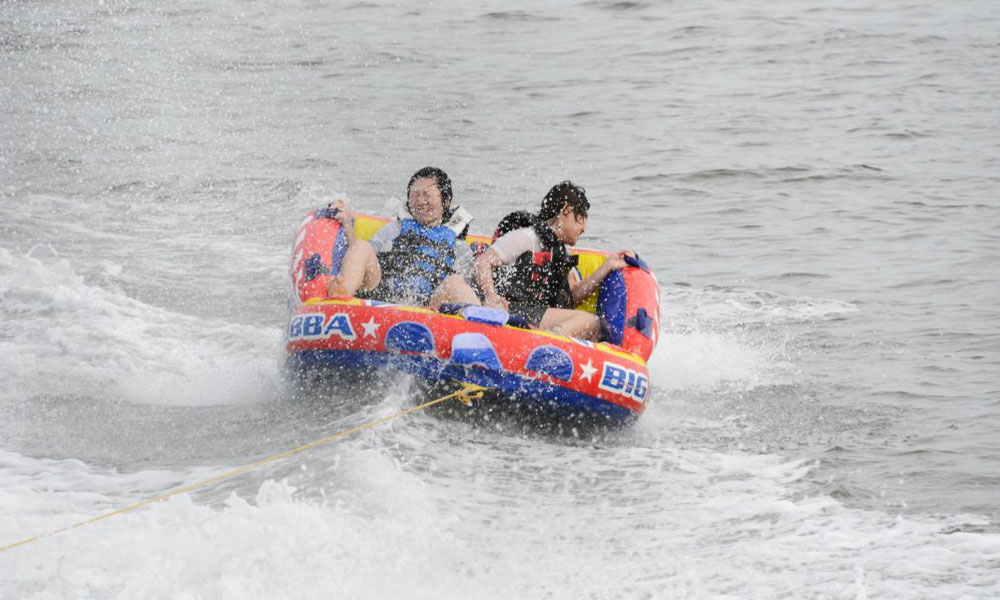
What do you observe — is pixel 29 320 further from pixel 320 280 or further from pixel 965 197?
pixel 965 197

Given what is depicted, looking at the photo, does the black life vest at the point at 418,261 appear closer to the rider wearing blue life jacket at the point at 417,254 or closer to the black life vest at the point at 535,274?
the rider wearing blue life jacket at the point at 417,254

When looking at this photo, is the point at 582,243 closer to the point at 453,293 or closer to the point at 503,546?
the point at 453,293

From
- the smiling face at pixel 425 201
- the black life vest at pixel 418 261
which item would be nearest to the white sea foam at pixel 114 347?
the black life vest at pixel 418 261

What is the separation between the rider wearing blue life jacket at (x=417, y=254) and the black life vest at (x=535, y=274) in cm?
22

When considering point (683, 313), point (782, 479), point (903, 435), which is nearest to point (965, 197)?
point (683, 313)

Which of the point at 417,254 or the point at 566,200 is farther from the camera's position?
the point at 417,254

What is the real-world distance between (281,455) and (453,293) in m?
1.36

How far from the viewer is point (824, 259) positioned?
938 cm

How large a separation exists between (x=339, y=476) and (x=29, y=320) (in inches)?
136

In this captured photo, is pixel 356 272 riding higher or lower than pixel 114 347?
higher

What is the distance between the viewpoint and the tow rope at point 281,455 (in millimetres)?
4235

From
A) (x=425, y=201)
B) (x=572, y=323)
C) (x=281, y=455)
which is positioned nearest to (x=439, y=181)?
(x=425, y=201)

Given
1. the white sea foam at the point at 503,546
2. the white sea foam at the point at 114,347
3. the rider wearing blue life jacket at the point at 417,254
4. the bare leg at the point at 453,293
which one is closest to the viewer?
the white sea foam at the point at 503,546

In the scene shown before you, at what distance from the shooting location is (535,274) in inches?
252
